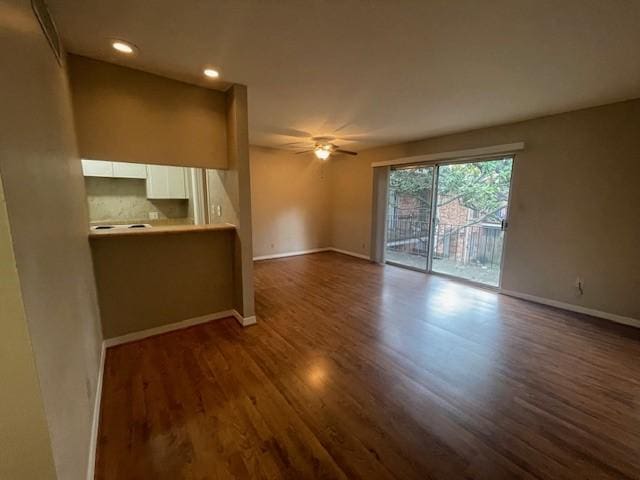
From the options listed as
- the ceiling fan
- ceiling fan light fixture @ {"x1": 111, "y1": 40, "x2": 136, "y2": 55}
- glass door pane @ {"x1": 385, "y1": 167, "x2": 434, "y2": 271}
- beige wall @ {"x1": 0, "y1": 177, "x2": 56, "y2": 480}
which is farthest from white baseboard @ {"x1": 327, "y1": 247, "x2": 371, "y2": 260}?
beige wall @ {"x1": 0, "y1": 177, "x2": 56, "y2": 480}

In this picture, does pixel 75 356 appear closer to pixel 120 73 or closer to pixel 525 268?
pixel 120 73

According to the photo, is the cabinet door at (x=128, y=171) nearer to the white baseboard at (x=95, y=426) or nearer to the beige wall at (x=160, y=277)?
the beige wall at (x=160, y=277)

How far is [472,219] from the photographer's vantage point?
14.4 feet

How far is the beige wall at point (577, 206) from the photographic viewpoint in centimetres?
291

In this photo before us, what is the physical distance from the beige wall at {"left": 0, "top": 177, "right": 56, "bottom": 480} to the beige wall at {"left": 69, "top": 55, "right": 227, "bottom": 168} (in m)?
2.00

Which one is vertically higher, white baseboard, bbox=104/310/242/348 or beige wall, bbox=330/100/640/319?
beige wall, bbox=330/100/640/319

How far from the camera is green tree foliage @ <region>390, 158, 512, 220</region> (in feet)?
12.9

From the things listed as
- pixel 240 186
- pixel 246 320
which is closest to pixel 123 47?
→ pixel 240 186

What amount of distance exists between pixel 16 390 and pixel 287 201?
558cm

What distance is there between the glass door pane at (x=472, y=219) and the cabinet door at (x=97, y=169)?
17.1ft

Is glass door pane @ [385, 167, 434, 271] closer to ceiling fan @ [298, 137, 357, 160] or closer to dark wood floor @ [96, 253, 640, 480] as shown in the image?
ceiling fan @ [298, 137, 357, 160]

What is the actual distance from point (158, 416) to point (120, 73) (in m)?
2.64

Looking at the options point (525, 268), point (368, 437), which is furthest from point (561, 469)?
point (525, 268)

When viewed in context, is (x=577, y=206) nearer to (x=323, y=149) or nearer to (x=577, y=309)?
(x=577, y=309)
